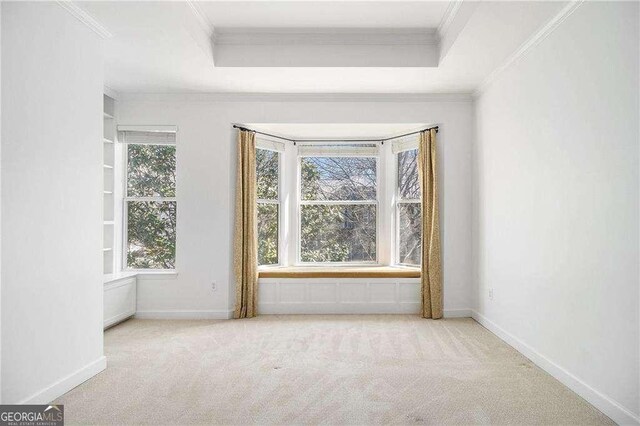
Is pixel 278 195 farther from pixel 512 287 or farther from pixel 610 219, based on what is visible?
pixel 610 219

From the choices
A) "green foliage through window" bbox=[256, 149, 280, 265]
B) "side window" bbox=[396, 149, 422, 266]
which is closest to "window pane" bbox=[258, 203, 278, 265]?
"green foliage through window" bbox=[256, 149, 280, 265]

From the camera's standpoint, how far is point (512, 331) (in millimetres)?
3623

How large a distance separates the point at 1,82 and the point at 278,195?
11.1ft

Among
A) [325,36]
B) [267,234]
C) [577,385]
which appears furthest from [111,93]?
[577,385]

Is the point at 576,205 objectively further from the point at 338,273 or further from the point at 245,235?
the point at 245,235

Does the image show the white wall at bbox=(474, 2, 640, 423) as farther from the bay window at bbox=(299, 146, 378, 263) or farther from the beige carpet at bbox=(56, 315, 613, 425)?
the bay window at bbox=(299, 146, 378, 263)

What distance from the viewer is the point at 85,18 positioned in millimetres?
2838

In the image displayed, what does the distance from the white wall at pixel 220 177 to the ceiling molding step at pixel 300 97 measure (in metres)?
0.01

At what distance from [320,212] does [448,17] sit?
113 inches

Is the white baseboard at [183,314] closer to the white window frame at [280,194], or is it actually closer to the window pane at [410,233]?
the white window frame at [280,194]

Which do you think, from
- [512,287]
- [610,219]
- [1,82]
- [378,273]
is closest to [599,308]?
[610,219]

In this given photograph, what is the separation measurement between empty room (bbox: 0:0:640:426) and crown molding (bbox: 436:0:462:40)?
19mm

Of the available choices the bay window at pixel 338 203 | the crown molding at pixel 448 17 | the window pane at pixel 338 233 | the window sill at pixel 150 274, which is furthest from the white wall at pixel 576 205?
the window sill at pixel 150 274

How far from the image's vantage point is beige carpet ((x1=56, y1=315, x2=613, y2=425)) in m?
2.36
